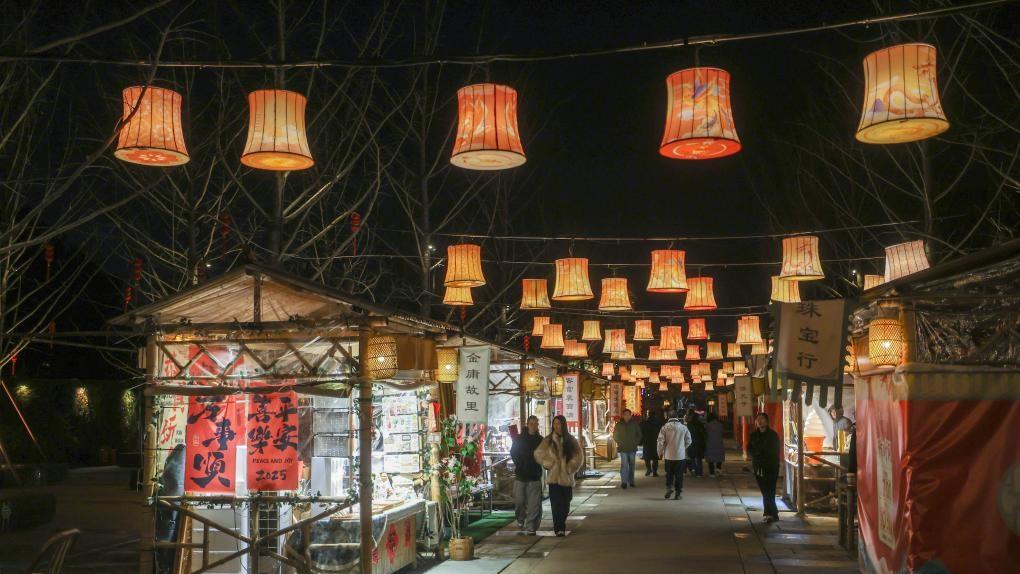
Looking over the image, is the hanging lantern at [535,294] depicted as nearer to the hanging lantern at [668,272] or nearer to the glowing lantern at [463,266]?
the hanging lantern at [668,272]

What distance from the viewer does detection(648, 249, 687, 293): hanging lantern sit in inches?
696

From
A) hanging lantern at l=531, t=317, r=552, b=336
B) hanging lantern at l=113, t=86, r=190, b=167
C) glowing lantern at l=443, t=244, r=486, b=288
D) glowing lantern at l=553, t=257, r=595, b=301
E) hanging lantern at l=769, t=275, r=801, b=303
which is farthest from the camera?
hanging lantern at l=531, t=317, r=552, b=336

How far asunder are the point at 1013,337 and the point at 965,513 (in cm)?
175

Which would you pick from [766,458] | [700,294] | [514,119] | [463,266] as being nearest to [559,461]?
[463,266]

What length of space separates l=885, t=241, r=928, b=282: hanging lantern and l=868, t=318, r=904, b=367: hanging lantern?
19.1ft

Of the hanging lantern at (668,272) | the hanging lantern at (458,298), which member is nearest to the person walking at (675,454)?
the hanging lantern at (668,272)

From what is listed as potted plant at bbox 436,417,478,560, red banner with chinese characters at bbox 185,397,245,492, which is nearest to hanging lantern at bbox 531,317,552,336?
potted plant at bbox 436,417,478,560

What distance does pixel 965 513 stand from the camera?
29.6 feet

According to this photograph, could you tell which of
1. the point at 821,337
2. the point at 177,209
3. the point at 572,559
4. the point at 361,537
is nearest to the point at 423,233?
the point at 177,209

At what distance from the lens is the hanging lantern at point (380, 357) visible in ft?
36.9

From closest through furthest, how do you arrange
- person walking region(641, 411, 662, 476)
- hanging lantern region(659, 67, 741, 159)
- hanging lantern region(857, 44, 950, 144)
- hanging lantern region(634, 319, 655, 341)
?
hanging lantern region(857, 44, 950, 144), hanging lantern region(659, 67, 741, 159), hanging lantern region(634, 319, 655, 341), person walking region(641, 411, 662, 476)

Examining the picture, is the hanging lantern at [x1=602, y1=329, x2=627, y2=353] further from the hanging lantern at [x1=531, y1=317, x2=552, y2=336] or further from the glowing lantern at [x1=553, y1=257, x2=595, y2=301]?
the glowing lantern at [x1=553, y1=257, x2=595, y2=301]

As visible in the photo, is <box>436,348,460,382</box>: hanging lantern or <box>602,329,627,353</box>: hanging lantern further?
<box>602,329,627,353</box>: hanging lantern

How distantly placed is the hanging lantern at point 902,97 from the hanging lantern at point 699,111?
118cm
